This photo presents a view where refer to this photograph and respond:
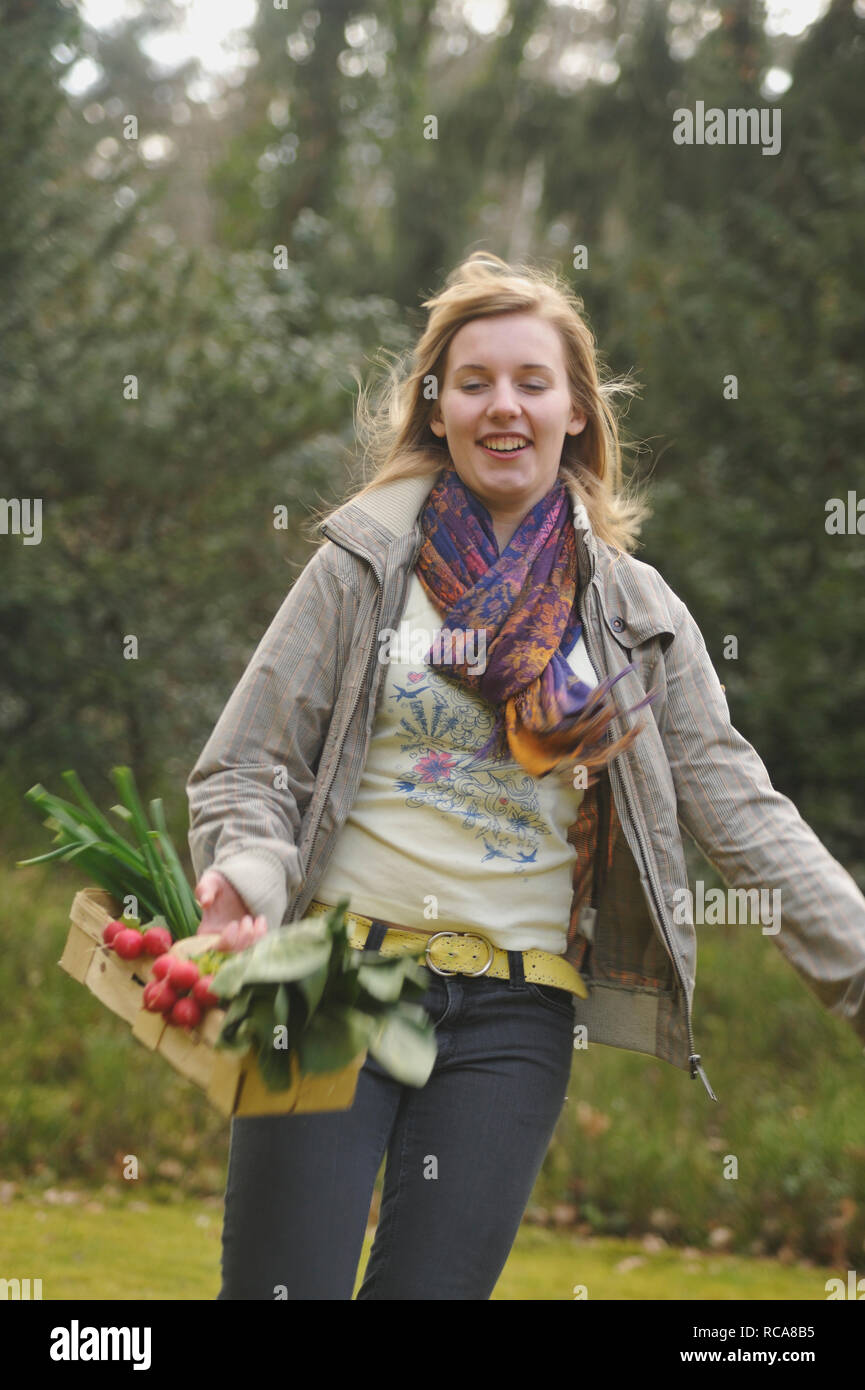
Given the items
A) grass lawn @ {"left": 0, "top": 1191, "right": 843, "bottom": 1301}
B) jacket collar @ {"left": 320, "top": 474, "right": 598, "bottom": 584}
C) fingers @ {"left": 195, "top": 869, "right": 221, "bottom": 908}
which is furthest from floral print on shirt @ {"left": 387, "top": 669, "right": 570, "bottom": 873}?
grass lawn @ {"left": 0, "top": 1191, "right": 843, "bottom": 1301}

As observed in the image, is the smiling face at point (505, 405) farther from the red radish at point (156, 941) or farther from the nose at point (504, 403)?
the red radish at point (156, 941)

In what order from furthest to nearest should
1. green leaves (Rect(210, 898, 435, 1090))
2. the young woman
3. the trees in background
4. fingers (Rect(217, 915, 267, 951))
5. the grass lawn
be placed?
the trees in background → the grass lawn → the young woman → fingers (Rect(217, 915, 267, 951)) → green leaves (Rect(210, 898, 435, 1090))

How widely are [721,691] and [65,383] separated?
625cm

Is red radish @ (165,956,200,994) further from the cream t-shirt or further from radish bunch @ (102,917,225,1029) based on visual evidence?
the cream t-shirt

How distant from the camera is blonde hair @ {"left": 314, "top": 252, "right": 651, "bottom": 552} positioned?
2457mm

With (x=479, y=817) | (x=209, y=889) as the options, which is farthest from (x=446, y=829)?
(x=209, y=889)

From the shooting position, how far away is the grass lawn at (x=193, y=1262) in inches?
177

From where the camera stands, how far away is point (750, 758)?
237 cm

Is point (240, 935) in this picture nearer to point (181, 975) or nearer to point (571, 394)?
point (181, 975)

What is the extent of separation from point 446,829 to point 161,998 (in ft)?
1.70

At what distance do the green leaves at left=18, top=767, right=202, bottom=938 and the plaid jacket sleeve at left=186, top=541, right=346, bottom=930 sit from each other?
0.57ft

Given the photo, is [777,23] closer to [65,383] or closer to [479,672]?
[65,383]

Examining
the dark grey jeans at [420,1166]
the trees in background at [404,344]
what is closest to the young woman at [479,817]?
the dark grey jeans at [420,1166]

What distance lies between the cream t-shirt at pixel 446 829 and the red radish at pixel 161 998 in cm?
35
